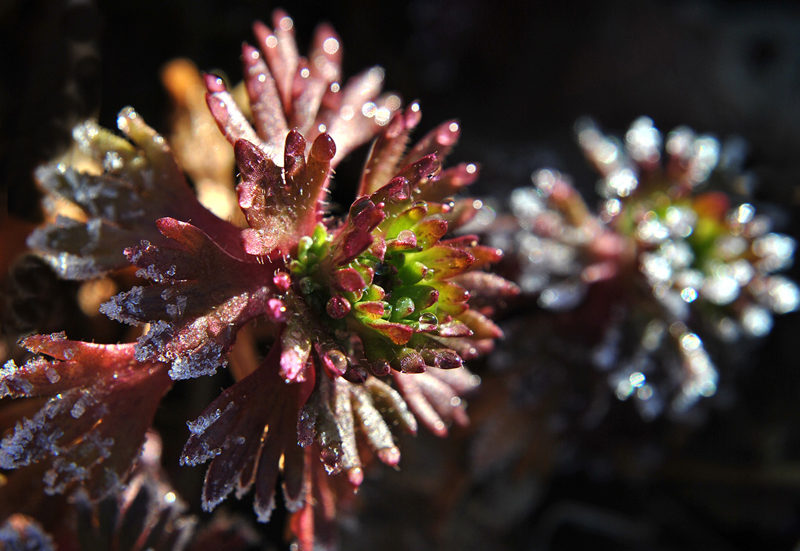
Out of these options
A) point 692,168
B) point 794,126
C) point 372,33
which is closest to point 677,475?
point 692,168

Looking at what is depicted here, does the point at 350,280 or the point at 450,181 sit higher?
the point at 450,181

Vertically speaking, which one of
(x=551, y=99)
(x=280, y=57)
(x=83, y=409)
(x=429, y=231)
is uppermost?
(x=551, y=99)

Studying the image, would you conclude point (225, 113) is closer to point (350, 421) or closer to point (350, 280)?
point (350, 280)

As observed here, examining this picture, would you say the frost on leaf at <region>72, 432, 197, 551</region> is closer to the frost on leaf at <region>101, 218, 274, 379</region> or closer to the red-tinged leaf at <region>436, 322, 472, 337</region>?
the frost on leaf at <region>101, 218, 274, 379</region>

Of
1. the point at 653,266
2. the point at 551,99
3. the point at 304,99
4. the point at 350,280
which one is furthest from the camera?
Result: the point at 551,99

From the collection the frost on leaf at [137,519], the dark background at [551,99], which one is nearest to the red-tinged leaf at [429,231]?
the frost on leaf at [137,519]

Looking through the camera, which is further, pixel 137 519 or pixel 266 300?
pixel 137 519

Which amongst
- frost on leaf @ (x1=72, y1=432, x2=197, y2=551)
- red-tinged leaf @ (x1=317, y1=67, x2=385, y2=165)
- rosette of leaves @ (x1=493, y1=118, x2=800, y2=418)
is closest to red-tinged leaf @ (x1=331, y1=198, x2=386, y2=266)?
red-tinged leaf @ (x1=317, y1=67, x2=385, y2=165)

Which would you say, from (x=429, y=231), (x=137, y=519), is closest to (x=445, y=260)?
(x=429, y=231)

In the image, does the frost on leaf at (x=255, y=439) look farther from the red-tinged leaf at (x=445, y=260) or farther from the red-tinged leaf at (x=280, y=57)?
the red-tinged leaf at (x=280, y=57)
